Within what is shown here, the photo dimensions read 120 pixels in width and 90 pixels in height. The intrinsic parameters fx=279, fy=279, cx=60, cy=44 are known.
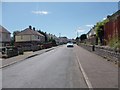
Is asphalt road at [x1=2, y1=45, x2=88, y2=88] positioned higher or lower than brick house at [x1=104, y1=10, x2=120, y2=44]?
lower

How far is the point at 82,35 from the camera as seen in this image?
506 feet

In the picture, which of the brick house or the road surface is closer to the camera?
the road surface

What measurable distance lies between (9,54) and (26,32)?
71440mm

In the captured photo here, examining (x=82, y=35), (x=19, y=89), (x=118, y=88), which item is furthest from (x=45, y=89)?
(x=82, y=35)

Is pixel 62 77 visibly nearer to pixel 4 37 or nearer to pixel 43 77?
pixel 43 77

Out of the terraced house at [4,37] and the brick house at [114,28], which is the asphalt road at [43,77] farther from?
the terraced house at [4,37]

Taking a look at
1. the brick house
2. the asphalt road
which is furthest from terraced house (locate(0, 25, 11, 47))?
the asphalt road

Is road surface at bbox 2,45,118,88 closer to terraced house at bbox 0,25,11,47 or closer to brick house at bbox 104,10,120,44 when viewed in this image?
brick house at bbox 104,10,120,44

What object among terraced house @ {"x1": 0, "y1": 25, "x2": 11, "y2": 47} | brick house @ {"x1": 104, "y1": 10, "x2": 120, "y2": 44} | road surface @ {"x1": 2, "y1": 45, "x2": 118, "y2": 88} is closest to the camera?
road surface @ {"x1": 2, "y1": 45, "x2": 118, "y2": 88}

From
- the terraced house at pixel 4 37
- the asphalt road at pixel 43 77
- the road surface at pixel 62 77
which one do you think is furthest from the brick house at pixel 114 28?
the terraced house at pixel 4 37

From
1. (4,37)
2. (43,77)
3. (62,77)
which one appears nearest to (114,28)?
(62,77)

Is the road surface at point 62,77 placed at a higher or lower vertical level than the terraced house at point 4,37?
lower

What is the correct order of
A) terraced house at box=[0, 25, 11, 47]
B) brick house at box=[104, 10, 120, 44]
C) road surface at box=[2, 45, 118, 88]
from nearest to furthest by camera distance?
road surface at box=[2, 45, 118, 88]
brick house at box=[104, 10, 120, 44]
terraced house at box=[0, 25, 11, 47]

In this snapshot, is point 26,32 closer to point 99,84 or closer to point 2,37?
point 2,37
